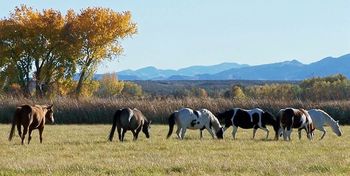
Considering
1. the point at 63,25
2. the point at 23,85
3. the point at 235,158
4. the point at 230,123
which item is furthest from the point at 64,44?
the point at 235,158

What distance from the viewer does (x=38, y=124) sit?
2259cm

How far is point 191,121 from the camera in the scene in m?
24.6

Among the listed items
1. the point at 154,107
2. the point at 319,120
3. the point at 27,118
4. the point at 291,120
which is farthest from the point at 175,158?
the point at 154,107

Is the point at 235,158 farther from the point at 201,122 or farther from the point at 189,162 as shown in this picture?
the point at 201,122

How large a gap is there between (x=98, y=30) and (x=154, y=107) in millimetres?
35395

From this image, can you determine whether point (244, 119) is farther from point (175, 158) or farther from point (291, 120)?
point (175, 158)

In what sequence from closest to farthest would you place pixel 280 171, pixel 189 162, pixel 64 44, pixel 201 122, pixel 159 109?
1. pixel 280 171
2. pixel 189 162
3. pixel 201 122
4. pixel 159 109
5. pixel 64 44

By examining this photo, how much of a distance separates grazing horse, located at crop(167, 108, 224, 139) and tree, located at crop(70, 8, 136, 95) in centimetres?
5322

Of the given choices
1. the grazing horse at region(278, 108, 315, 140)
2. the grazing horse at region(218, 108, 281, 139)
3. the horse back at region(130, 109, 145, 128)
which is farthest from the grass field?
the grazing horse at region(218, 108, 281, 139)

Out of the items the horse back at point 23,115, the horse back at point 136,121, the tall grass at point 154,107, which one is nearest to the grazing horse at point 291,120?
the horse back at point 136,121

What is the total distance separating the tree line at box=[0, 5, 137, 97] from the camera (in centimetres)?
7669

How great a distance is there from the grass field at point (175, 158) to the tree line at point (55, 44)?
55586mm

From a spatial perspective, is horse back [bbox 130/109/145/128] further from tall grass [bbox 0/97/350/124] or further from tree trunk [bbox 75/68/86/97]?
tree trunk [bbox 75/68/86/97]

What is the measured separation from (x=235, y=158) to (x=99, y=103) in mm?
28259
